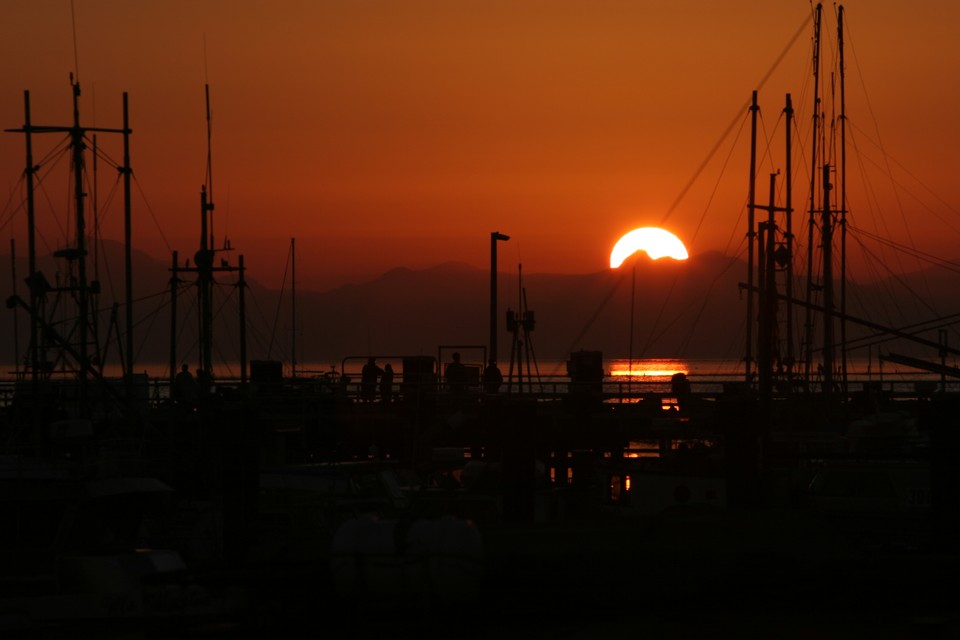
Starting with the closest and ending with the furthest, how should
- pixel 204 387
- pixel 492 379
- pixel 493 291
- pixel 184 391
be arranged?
pixel 204 387
pixel 184 391
pixel 492 379
pixel 493 291

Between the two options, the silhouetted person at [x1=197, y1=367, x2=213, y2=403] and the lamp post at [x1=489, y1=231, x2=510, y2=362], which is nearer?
the silhouetted person at [x1=197, y1=367, x2=213, y2=403]

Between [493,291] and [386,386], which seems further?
[493,291]

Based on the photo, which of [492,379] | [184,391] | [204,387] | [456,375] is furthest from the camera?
[456,375]

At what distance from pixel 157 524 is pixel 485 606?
12.9 m

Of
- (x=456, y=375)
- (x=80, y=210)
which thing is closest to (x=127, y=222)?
(x=80, y=210)

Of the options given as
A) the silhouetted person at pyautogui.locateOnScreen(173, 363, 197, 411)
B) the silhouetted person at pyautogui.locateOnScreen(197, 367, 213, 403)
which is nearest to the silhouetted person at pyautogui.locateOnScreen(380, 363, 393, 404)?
the silhouetted person at pyautogui.locateOnScreen(197, 367, 213, 403)

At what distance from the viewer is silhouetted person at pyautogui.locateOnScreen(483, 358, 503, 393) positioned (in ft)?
129

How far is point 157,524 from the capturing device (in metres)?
25.9

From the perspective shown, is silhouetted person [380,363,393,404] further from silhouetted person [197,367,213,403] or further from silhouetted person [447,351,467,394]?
silhouetted person [197,367,213,403]

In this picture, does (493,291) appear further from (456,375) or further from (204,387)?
(204,387)

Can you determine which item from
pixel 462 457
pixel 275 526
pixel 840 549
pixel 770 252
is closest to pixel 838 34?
pixel 770 252

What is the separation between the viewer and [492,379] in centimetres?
4206

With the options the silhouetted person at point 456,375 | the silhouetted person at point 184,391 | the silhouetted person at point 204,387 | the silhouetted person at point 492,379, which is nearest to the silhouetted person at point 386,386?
the silhouetted person at point 456,375

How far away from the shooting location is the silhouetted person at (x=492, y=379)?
1550 inches
